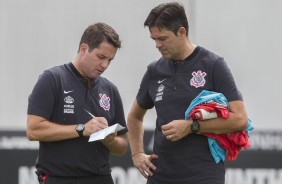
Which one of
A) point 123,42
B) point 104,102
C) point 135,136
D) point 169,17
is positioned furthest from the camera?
point 123,42

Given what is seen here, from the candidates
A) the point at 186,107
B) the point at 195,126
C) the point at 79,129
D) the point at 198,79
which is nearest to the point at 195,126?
the point at 195,126

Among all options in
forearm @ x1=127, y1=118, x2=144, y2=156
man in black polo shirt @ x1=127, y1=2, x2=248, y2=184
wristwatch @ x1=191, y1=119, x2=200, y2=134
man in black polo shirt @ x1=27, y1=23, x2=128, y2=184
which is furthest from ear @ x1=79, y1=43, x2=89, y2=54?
wristwatch @ x1=191, y1=119, x2=200, y2=134

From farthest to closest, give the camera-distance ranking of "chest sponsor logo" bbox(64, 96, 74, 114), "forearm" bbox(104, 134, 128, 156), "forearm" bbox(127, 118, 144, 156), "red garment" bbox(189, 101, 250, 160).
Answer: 1. "forearm" bbox(127, 118, 144, 156)
2. "forearm" bbox(104, 134, 128, 156)
3. "chest sponsor logo" bbox(64, 96, 74, 114)
4. "red garment" bbox(189, 101, 250, 160)

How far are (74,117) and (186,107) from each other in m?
0.58

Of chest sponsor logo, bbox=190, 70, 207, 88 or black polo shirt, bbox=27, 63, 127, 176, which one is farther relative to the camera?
black polo shirt, bbox=27, 63, 127, 176

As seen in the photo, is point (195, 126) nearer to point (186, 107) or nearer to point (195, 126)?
point (195, 126)

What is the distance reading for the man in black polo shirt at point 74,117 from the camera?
385 cm

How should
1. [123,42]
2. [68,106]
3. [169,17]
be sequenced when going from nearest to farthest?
[169,17] < [68,106] < [123,42]

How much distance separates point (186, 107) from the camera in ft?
12.4

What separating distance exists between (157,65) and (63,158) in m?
0.67

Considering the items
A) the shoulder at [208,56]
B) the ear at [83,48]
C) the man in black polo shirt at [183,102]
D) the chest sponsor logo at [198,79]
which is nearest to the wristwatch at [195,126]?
the man in black polo shirt at [183,102]

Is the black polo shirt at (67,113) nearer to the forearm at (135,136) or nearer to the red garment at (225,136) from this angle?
the forearm at (135,136)

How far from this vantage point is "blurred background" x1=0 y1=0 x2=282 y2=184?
18.4 ft

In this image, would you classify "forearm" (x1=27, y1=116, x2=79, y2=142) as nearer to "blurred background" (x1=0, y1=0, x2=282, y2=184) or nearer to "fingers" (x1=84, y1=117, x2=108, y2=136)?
"fingers" (x1=84, y1=117, x2=108, y2=136)
